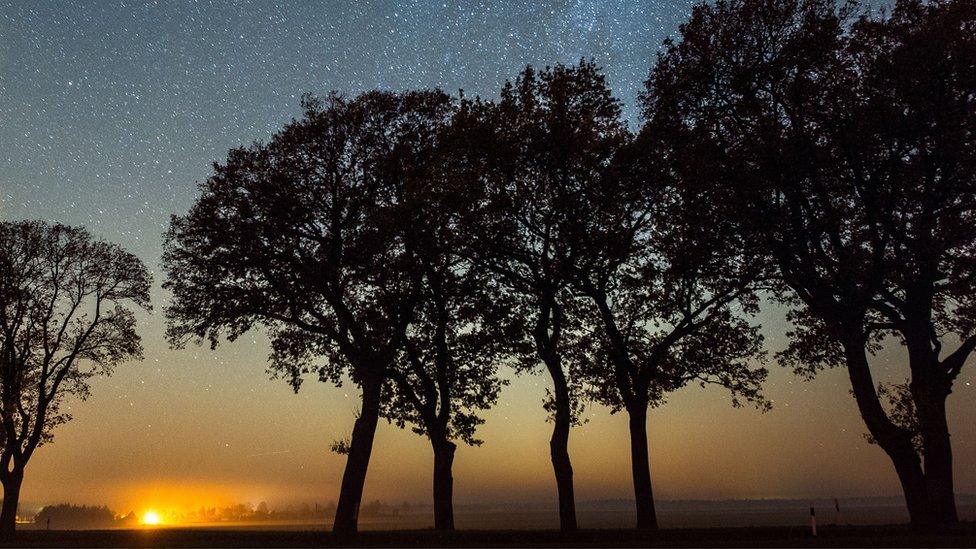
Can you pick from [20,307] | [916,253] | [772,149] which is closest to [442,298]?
[772,149]

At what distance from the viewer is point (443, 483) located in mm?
33156

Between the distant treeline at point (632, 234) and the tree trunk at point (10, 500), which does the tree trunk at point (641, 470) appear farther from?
the tree trunk at point (10, 500)

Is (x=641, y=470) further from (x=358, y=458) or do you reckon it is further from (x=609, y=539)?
(x=358, y=458)

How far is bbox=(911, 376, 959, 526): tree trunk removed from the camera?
24484mm

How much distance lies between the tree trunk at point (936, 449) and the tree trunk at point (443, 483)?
59.8ft

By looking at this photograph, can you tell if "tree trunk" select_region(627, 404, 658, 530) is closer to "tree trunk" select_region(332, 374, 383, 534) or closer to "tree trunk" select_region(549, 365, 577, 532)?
"tree trunk" select_region(549, 365, 577, 532)

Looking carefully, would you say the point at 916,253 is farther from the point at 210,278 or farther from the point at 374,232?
the point at 210,278

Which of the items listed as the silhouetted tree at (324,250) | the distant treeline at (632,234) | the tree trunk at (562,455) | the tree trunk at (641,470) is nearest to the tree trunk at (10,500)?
the distant treeline at (632,234)

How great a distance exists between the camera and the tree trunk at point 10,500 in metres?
36.4

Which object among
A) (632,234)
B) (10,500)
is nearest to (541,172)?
(632,234)

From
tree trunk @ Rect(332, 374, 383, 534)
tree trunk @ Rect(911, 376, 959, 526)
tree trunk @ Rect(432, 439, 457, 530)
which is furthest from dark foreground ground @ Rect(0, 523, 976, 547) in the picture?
tree trunk @ Rect(432, 439, 457, 530)

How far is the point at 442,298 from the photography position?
3400 centimetres

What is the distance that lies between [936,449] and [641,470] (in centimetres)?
1000

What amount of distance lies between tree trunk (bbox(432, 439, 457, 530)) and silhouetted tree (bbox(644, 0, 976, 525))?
53.3 ft
